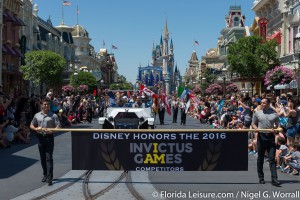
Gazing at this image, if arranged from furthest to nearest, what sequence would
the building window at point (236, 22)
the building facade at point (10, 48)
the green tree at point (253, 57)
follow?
the building window at point (236, 22) < the building facade at point (10, 48) < the green tree at point (253, 57)

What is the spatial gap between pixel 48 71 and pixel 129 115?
37410 millimetres

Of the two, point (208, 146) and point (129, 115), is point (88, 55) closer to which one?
point (129, 115)

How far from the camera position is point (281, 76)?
3478 cm

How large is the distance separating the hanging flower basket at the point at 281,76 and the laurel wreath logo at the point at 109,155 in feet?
84.5

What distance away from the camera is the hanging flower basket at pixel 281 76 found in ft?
112

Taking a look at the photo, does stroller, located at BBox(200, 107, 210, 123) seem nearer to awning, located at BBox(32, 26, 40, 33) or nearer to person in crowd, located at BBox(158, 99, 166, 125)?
person in crowd, located at BBox(158, 99, 166, 125)

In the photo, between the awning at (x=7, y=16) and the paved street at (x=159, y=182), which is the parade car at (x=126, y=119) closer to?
the paved street at (x=159, y=182)

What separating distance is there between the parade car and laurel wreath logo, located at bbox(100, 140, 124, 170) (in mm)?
6618

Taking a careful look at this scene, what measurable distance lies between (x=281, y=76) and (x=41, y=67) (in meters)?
27.0

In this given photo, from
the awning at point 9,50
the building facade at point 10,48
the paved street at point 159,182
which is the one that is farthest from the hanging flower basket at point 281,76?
the awning at point 9,50

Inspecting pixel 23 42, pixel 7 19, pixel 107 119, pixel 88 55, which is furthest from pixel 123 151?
pixel 88 55

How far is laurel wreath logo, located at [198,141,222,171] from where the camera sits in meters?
10.2

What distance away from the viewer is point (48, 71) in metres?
54.2

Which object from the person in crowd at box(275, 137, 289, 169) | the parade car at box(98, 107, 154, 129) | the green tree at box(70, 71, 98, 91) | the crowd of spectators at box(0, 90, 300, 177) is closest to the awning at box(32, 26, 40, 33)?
the green tree at box(70, 71, 98, 91)
